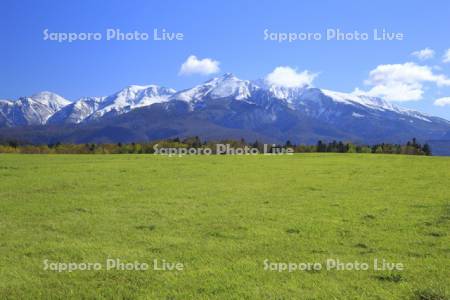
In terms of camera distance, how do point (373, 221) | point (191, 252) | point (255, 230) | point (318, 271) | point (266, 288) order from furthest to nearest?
point (373, 221), point (255, 230), point (191, 252), point (318, 271), point (266, 288)

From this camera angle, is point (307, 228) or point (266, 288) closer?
point (266, 288)

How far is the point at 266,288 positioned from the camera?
1151cm

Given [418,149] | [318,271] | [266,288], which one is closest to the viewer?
[266,288]

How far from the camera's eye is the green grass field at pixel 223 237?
11.6 meters

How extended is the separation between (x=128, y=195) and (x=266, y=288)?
58.8 ft

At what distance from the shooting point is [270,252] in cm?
1479

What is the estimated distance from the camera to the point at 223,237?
16.8 metres

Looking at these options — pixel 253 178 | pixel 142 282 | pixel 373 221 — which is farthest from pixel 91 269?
pixel 253 178

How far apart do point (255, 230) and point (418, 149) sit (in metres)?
135

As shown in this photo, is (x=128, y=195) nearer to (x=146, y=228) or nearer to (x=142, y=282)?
(x=146, y=228)

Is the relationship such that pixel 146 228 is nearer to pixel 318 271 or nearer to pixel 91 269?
pixel 91 269

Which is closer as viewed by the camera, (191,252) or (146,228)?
(191,252)

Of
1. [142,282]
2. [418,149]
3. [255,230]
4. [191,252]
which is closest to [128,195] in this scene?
[255,230]

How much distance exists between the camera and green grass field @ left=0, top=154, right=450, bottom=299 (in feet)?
38.2
